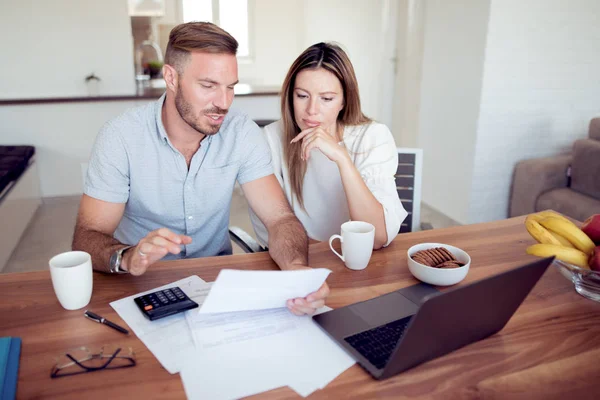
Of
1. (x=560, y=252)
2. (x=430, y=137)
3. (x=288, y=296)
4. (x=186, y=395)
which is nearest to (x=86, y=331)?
(x=186, y=395)

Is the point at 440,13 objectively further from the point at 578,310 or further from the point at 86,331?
the point at 86,331

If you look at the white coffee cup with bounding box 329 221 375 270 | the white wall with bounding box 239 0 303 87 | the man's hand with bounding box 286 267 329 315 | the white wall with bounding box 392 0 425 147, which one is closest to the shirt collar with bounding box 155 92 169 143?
the white coffee cup with bounding box 329 221 375 270

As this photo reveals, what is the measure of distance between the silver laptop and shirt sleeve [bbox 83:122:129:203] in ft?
2.54

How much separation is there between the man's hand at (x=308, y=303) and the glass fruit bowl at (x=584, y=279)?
0.58 metres

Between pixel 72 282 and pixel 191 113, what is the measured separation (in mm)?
650

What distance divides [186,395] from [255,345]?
0.17 meters

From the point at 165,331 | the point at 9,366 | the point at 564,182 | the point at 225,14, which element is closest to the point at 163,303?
the point at 165,331

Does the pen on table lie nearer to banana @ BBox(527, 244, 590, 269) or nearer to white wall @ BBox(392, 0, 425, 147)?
banana @ BBox(527, 244, 590, 269)

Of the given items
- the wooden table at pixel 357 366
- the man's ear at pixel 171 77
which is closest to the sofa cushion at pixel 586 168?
the wooden table at pixel 357 366

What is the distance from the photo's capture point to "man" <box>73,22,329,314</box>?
1.46m

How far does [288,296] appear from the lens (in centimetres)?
104

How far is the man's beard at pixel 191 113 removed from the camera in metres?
1.51

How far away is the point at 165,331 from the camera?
1.00 metres

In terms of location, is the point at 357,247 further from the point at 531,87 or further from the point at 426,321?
the point at 531,87
